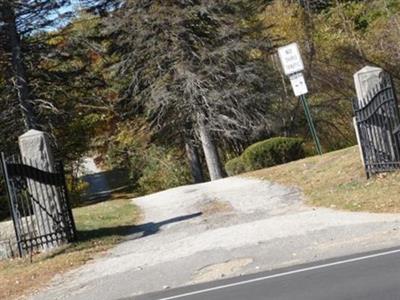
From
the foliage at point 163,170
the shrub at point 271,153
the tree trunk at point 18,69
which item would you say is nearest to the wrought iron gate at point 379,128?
the shrub at point 271,153

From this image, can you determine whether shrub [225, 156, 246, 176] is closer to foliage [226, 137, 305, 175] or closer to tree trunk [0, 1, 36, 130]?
foliage [226, 137, 305, 175]

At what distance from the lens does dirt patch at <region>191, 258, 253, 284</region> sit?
8914mm

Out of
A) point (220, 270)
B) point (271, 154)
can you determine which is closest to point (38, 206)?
point (220, 270)

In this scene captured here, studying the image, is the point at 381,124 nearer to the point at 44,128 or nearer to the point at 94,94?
the point at 44,128

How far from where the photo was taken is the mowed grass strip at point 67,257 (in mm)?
10773

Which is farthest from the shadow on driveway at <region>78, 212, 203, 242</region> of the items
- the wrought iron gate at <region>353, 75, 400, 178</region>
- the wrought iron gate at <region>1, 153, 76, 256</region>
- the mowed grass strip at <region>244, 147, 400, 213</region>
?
the wrought iron gate at <region>353, 75, 400, 178</region>

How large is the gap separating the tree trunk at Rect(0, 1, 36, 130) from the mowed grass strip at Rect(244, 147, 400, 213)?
1333 cm

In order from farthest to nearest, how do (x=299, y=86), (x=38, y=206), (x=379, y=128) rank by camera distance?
(x=299, y=86) → (x=379, y=128) → (x=38, y=206)

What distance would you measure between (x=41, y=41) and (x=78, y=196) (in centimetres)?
778

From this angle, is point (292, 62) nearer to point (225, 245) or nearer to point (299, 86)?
point (299, 86)

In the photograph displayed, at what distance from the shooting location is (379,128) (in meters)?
14.0

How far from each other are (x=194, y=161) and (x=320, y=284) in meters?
24.9

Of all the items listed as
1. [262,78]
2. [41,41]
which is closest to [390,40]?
[262,78]

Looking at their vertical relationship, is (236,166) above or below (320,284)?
above
